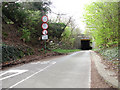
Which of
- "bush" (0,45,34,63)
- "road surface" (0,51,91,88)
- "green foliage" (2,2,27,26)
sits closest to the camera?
"road surface" (0,51,91,88)

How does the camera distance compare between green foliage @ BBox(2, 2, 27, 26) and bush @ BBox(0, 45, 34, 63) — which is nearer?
bush @ BBox(0, 45, 34, 63)

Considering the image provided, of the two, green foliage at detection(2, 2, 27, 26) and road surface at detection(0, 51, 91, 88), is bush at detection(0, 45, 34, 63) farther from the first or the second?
green foliage at detection(2, 2, 27, 26)

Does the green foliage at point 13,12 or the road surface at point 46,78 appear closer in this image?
the road surface at point 46,78

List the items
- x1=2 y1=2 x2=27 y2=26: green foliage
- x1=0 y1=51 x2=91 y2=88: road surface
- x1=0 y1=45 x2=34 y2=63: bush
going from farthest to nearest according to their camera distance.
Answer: x1=2 y1=2 x2=27 y2=26: green foliage
x1=0 y1=45 x2=34 y2=63: bush
x1=0 y1=51 x2=91 y2=88: road surface

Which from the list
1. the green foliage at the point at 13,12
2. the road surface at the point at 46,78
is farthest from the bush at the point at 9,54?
the green foliage at the point at 13,12

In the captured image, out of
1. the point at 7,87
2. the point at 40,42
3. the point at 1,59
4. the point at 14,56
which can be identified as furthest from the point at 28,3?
the point at 7,87

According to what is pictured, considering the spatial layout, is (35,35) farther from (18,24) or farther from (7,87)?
(7,87)

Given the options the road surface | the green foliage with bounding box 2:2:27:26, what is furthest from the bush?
the green foliage with bounding box 2:2:27:26

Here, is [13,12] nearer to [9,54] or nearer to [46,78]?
[9,54]

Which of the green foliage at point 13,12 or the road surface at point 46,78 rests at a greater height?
the green foliage at point 13,12

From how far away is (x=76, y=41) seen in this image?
164 feet

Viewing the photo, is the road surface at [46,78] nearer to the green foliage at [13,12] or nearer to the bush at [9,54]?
the bush at [9,54]

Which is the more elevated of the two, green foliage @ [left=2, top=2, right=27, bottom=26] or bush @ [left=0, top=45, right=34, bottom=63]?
green foliage @ [left=2, top=2, right=27, bottom=26]

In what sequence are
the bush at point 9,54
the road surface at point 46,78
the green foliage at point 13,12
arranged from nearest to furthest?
the road surface at point 46,78
the bush at point 9,54
the green foliage at point 13,12
